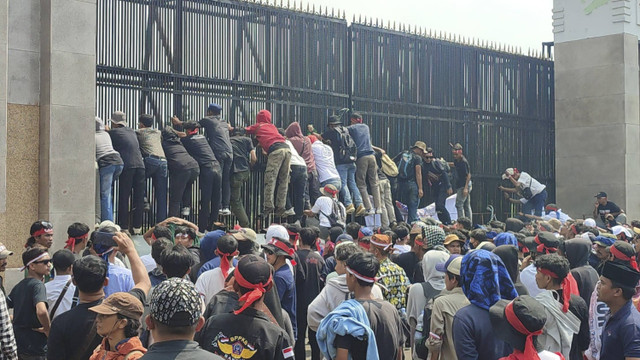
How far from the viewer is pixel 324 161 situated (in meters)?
15.6

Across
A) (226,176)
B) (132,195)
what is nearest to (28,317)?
(132,195)

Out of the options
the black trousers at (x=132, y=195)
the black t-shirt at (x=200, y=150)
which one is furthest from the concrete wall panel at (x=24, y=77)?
the black t-shirt at (x=200, y=150)

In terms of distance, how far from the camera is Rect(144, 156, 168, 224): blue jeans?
13.4m

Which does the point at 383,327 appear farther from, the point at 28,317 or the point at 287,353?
the point at 28,317

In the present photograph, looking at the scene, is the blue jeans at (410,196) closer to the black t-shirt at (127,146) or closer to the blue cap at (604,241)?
the black t-shirt at (127,146)

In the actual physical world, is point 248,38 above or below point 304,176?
above

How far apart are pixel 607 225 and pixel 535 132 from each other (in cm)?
439

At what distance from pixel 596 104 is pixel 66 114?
1453 centimetres

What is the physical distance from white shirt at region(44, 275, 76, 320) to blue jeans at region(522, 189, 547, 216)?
1499 centimetres

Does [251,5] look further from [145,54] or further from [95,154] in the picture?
[95,154]

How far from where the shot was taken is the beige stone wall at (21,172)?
38.7 ft

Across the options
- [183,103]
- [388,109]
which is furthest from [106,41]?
[388,109]

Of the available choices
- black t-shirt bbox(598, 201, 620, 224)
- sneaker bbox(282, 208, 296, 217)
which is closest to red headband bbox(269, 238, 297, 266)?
sneaker bbox(282, 208, 296, 217)

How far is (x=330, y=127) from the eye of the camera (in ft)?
53.1
